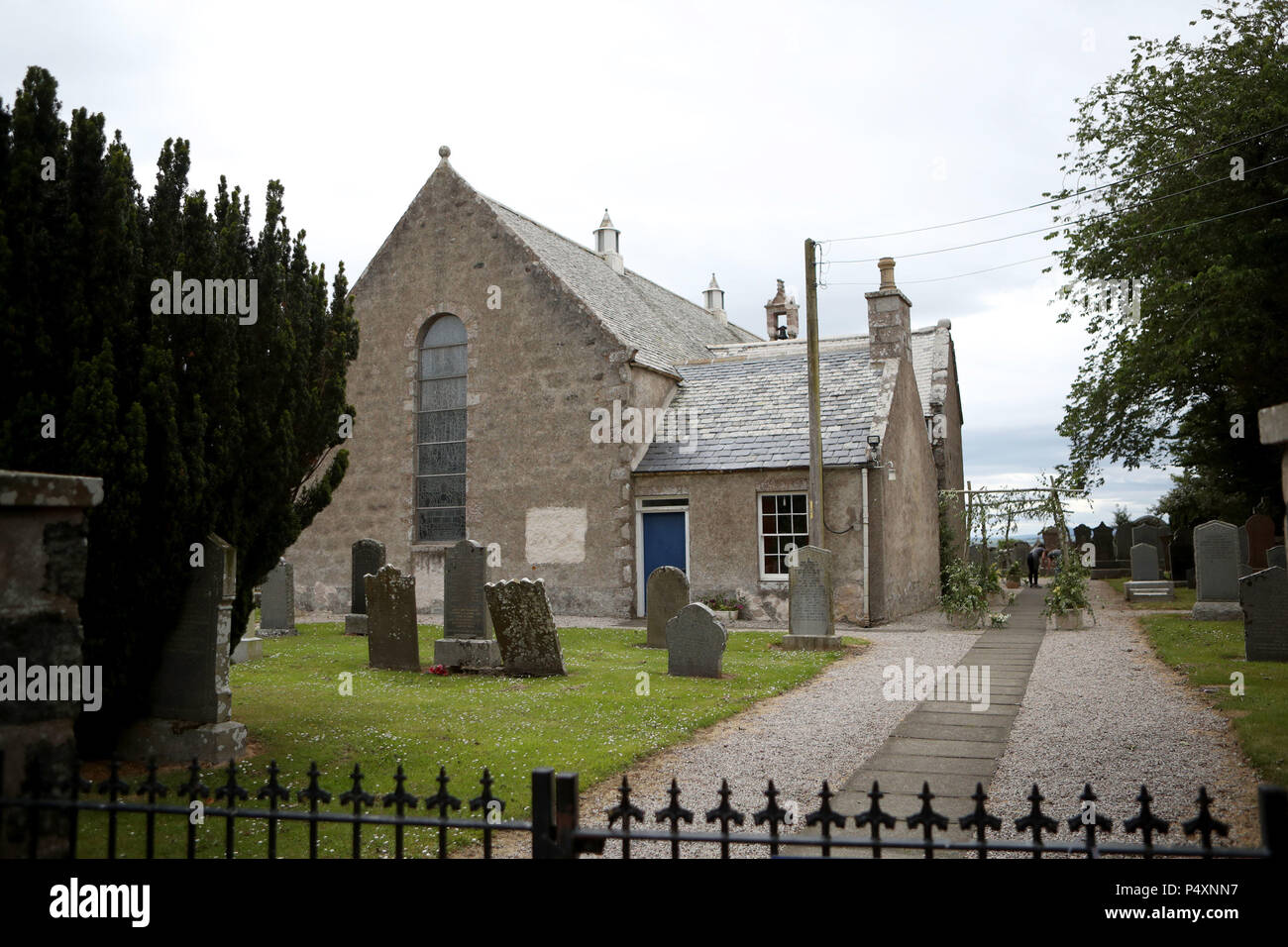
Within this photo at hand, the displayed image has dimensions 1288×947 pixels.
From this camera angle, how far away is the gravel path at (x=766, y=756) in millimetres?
6395

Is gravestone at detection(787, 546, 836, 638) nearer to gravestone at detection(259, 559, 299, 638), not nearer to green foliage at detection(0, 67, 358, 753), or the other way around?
green foliage at detection(0, 67, 358, 753)

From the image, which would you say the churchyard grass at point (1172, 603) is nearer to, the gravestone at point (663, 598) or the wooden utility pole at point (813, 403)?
the wooden utility pole at point (813, 403)

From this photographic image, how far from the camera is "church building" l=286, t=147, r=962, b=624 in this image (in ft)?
64.1

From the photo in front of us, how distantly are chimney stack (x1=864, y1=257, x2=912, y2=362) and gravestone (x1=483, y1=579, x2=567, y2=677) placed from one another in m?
11.9

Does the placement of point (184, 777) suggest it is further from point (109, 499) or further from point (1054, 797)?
point (1054, 797)

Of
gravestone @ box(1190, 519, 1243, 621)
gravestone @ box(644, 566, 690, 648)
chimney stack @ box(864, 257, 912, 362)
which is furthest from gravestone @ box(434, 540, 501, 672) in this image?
gravestone @ box(1190, 519, 1243, 621)

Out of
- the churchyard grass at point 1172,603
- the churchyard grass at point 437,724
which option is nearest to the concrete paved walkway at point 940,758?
the churchyard grass at point 437,724

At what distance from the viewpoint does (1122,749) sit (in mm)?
8156

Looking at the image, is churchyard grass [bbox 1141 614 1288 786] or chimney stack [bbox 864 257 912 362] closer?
churchyard grass [bbox 1141 614 1288 786]

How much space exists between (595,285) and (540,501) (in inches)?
251

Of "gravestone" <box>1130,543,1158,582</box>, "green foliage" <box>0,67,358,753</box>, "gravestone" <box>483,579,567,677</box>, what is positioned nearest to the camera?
"green foliage" <box>0,67,358,753</box>

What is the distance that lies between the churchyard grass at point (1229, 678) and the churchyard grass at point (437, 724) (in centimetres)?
469
